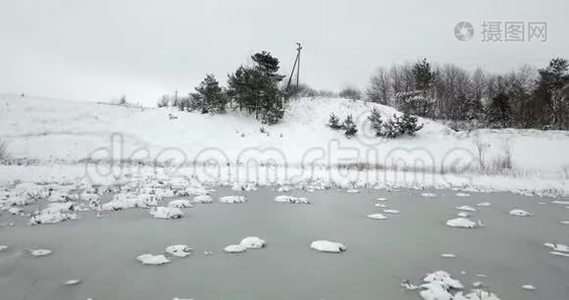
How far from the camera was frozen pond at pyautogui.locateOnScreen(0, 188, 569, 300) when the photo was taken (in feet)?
14.0

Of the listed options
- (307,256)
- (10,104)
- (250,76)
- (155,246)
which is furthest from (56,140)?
(307,256)

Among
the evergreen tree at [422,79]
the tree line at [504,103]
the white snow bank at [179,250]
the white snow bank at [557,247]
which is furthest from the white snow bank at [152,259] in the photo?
the evergreen tree at [422,79]

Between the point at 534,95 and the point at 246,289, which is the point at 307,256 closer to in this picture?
the point at 246,289

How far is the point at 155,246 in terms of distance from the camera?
226 inches

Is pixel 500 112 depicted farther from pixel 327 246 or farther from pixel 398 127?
pixel 327 246

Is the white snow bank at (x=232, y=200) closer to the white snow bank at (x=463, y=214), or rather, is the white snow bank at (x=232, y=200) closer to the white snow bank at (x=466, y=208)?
the white snow bank at (x=463, y=214)

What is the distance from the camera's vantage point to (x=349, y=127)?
25531 mm

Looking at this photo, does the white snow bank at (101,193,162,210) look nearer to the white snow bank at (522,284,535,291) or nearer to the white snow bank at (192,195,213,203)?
the white snow bank at (192,195,213,203)

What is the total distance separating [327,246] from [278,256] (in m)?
0.79

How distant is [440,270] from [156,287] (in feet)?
10.6

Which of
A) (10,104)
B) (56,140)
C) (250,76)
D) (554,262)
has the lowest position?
(554,262)

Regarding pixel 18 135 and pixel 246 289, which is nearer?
pixel 246 289

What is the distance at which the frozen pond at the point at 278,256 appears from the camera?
4273 millimetres

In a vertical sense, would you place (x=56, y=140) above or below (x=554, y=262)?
above
